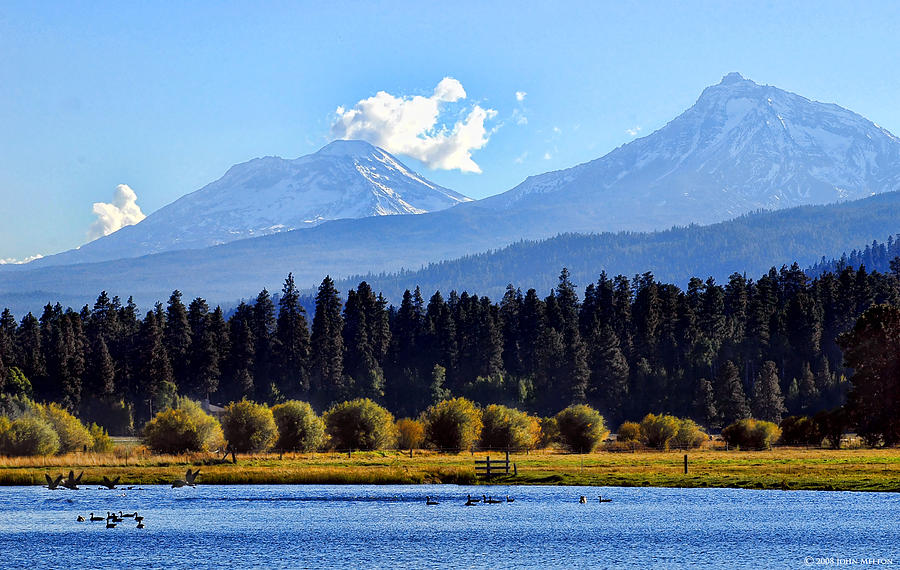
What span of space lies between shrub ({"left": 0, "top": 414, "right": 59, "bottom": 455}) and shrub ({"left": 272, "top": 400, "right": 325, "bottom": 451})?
2406cm

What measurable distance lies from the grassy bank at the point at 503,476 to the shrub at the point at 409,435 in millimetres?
16200

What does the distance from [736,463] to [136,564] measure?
68.3 metres

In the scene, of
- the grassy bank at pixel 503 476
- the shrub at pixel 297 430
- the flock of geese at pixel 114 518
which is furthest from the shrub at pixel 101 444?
the flock of geese at pixel 114 518

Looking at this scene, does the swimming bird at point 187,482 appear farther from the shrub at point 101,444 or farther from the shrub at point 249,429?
the shrub at point 101,444

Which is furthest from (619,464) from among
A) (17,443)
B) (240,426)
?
(17,443)

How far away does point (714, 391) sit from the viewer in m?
184

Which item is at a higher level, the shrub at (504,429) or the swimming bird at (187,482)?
the shrub at (504,429)

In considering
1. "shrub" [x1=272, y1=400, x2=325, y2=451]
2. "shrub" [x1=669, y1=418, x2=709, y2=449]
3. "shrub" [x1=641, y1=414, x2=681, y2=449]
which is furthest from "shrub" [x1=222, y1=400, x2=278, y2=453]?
"shrub" [x1=669, y1=418, x2=709, y2=449]

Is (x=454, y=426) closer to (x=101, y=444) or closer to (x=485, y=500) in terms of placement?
(x=101, y=444)

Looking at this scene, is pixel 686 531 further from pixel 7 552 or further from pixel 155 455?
pixel 155 455

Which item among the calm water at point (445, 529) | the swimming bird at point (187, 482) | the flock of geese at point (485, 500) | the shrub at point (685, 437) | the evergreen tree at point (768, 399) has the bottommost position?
the calm water at point (445, 529)

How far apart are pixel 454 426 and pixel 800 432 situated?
45.6 meters

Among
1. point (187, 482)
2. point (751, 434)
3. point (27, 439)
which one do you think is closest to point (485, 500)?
point (187, 482)

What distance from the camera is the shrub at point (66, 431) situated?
5182 inches
